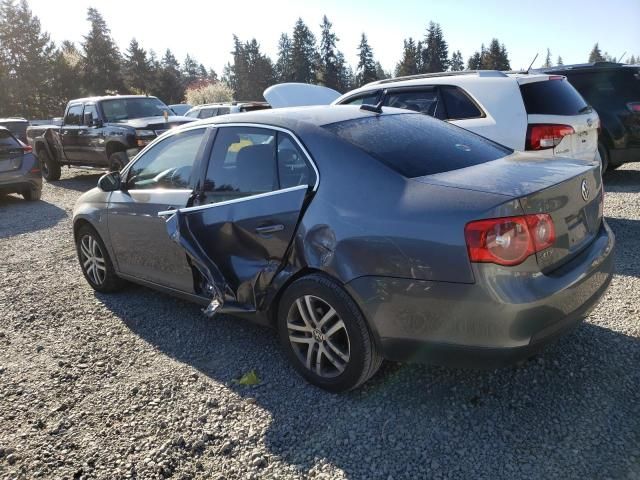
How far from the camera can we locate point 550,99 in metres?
5.55

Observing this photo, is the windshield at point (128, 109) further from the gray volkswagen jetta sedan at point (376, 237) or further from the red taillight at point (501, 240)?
the red taillight at point (501, 240)

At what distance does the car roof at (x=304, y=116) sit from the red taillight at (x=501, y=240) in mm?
1296

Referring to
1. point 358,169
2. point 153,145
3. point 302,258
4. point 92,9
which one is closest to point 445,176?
point 358,169

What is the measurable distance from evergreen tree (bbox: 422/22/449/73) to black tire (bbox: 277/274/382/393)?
80.6 metres

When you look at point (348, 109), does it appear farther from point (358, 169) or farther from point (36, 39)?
point (36, 39)

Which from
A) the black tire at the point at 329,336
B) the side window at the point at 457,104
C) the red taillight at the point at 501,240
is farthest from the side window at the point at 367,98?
the red taillight at the point at 501,240

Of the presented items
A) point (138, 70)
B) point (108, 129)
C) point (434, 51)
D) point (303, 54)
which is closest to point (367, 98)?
point (108, 129)

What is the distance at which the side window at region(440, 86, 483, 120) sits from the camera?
5770mm

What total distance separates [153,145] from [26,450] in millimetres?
2467

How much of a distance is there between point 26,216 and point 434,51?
7819 centimetres

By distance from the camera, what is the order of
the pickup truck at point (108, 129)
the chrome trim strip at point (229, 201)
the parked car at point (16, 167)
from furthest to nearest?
the pickup truck at point (108, 129), the parked car at point (16, 167), the chrome trim strip at point (229, 201)

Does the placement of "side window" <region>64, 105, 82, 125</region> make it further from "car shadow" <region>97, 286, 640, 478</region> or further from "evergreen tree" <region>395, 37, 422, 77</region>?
"evergreen tree" <region>395, 37, 422, 77</region>

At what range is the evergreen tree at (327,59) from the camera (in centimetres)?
7050

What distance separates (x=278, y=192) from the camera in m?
3.13
